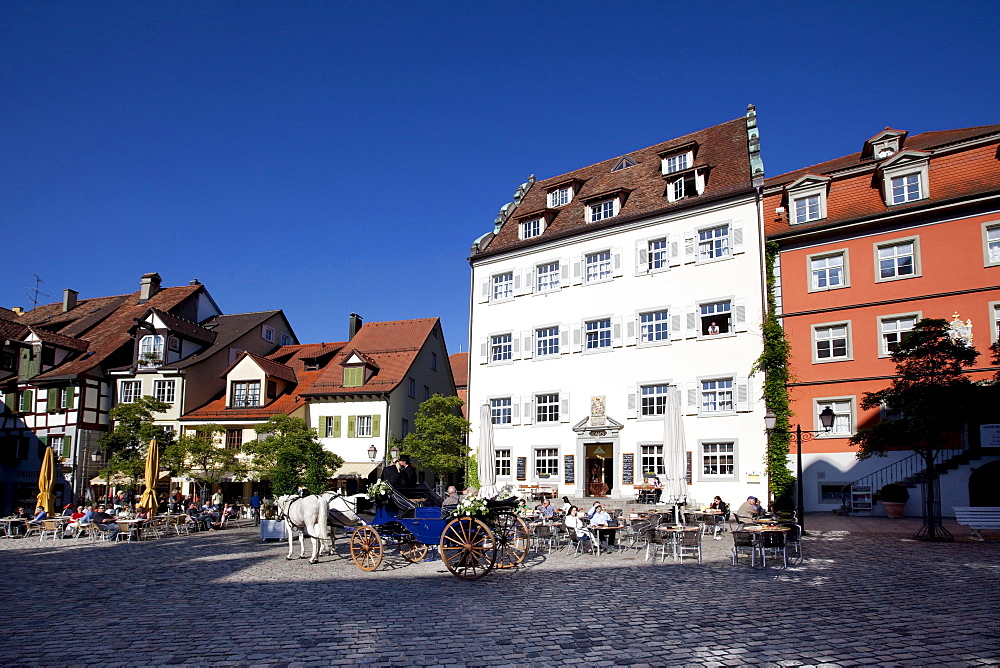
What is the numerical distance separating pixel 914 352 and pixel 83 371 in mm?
39236

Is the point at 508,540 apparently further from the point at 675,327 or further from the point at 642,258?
the point at 642,258

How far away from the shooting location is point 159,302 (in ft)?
151

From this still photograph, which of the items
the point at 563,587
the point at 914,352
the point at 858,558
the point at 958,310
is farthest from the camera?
the point at 958,310

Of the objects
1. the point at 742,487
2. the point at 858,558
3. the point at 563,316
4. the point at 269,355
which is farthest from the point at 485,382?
the point at 858,558

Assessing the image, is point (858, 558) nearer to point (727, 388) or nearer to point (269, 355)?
point (727, 388)

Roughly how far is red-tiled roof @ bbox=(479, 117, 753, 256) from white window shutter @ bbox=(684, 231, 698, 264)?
1238 millimetres

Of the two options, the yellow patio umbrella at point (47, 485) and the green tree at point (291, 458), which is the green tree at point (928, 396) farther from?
the yellow patio umbrella at point (47, 485)

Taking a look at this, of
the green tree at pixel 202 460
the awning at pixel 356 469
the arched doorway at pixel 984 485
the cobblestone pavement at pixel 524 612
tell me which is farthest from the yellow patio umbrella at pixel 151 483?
the arched doorway at pixel 984 485

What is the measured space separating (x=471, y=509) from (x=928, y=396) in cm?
1252

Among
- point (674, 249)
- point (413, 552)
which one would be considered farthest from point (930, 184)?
point (413, 552)

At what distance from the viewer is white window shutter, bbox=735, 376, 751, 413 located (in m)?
27.0

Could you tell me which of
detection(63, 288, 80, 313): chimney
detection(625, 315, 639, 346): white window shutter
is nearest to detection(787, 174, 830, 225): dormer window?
detection(625, 315, 639, 346): white window shutter

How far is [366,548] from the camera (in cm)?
1466

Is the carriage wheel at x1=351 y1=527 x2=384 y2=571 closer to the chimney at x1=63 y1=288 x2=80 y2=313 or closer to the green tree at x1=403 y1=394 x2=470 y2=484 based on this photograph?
the green tree at x1=403 y1=394 x2=470 y2=484
